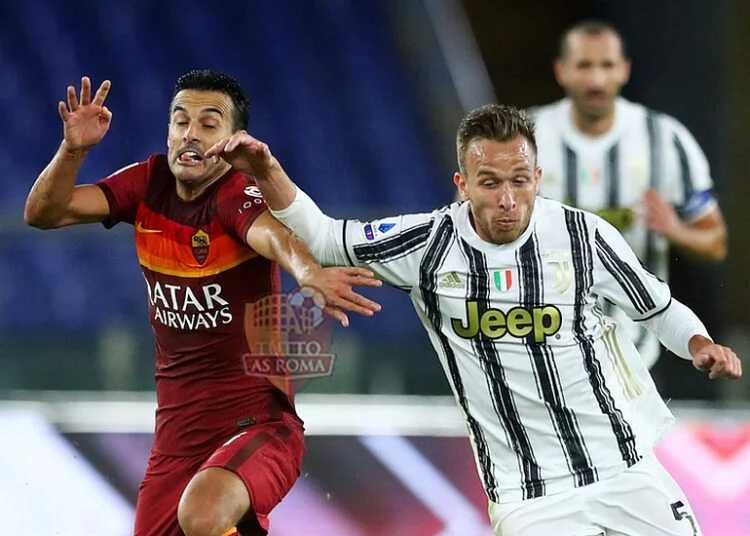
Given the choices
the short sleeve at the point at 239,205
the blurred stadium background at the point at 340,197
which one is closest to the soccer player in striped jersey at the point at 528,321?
the short sleeve at the point at 239,205

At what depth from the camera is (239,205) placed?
11.9 ft

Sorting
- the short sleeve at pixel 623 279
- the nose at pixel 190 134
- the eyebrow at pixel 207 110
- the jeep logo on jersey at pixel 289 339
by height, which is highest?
the eyebrow at pixel 207 110

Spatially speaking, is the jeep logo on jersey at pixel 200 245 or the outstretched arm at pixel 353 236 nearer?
the outstretched arm at pixel 353 236

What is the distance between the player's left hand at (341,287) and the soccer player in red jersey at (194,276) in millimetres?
375

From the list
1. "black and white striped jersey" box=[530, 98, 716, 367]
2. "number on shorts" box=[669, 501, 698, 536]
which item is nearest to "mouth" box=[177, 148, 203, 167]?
"number on shorts" box=[669, 501, 698, 536]

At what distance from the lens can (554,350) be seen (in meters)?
3.36

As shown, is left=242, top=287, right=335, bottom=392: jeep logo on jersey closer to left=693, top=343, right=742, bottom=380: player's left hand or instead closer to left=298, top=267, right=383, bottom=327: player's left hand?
left=298, top=267, right=383, bottom=327: player's left hand

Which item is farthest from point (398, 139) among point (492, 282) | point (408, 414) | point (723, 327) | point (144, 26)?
point (492, 282)

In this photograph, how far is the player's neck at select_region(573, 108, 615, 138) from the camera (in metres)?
5.19

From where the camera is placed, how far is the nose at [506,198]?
3.28m

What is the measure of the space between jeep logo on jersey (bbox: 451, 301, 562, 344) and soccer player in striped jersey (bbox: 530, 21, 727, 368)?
1702mm

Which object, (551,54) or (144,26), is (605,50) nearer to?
(551,54)

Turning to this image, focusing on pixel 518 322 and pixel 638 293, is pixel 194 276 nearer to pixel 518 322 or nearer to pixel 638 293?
pixel 518 322

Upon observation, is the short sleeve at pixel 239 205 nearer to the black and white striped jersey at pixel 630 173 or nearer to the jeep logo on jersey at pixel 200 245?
the jeep logo on jersey at pixel 200 245
